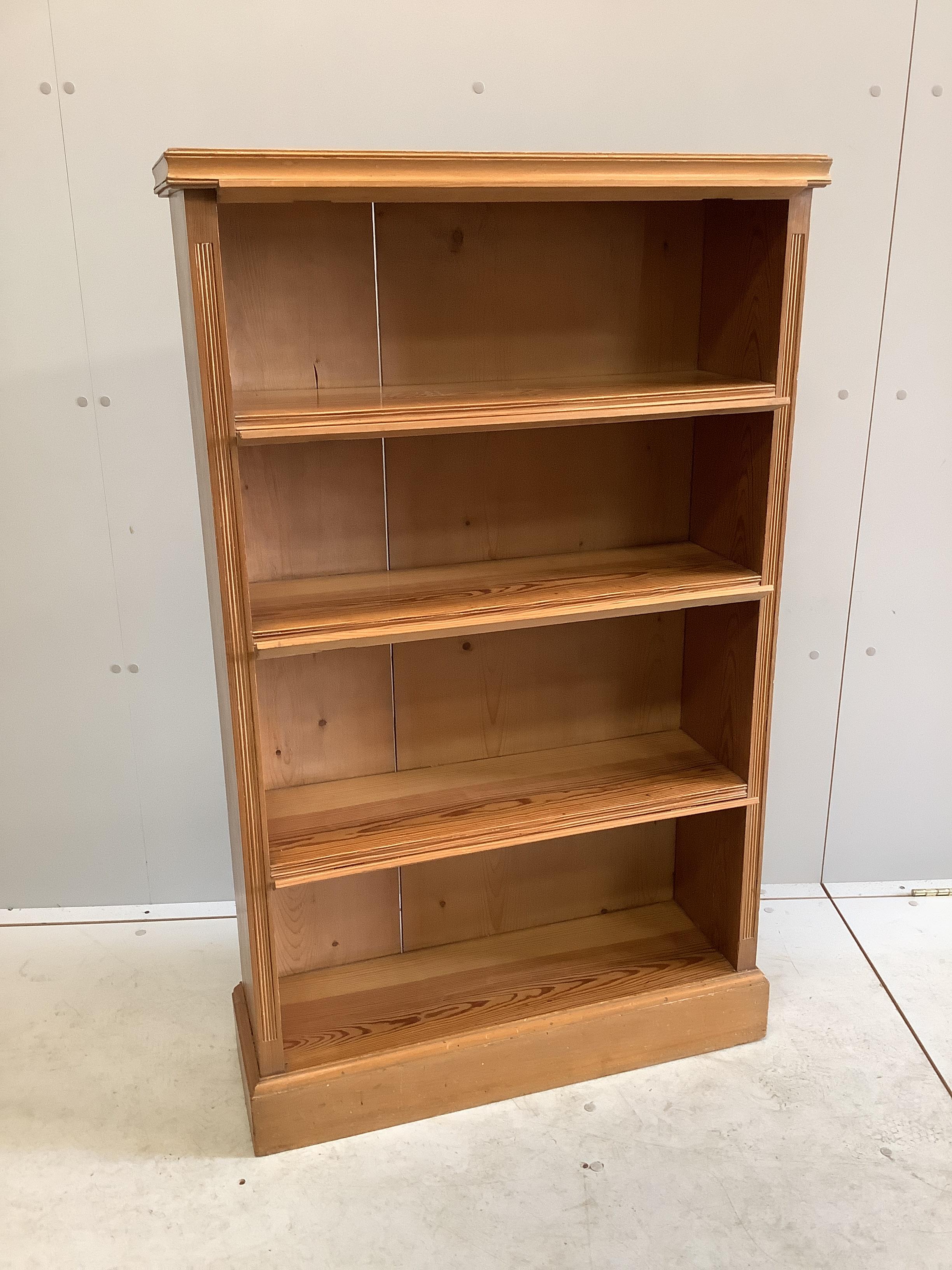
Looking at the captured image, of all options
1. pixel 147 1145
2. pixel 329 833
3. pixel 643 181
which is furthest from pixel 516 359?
pixel 147 1145

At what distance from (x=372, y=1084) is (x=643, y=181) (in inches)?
69.4

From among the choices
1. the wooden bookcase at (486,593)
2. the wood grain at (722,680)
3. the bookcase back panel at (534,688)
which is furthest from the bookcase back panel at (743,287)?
the bookcase back panel at (534,688)

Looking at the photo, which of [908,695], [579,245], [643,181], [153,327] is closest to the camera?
[643,181]

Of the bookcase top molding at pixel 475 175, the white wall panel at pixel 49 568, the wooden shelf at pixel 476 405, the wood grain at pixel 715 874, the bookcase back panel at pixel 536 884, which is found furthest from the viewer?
the bookcase back panel at pixel 536 884

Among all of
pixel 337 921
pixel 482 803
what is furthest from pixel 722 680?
pixel 337 921

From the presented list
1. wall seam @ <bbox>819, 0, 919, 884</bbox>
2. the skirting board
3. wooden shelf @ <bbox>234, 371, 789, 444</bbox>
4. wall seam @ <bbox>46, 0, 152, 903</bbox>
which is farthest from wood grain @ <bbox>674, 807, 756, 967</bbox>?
wall seam @ <bbox>46, 0, 152, 903</bbox>

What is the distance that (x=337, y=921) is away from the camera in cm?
236

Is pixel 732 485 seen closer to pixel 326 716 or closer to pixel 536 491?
pixel 536 491

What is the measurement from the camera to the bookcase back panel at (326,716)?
2.15 meters

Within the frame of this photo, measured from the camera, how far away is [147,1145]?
2.09 m

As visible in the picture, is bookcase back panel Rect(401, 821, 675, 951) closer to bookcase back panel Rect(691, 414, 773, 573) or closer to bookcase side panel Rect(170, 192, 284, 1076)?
bookcase side panel Rect(170, 192, 284, 1076)

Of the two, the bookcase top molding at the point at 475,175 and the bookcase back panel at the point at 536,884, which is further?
the bookcase back panel at the point at 536,884

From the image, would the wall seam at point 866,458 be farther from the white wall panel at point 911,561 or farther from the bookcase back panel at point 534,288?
the bookcase back panel at point 534,288

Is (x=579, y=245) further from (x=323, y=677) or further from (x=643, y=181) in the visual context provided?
(x=323, y=677)
